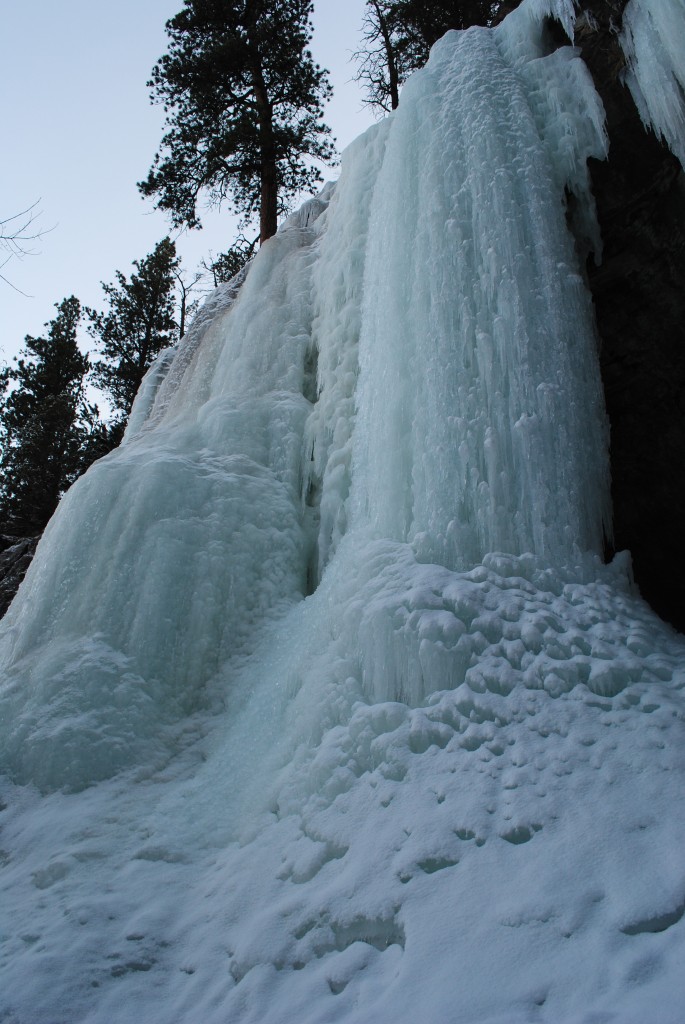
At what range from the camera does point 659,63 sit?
4.49 meters

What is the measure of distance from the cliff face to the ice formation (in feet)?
0.72

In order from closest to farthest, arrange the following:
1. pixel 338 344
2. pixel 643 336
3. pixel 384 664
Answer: pixel 384 664 → pixel 643 336 → pixel 338 344

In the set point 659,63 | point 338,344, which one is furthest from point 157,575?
point 659,63

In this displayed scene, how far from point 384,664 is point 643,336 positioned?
3043 mm

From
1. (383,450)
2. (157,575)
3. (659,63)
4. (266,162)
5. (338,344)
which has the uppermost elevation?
(266,162)

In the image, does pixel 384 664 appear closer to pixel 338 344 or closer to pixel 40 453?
pixel 338 344

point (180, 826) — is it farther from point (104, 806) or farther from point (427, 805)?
point (427, 805)

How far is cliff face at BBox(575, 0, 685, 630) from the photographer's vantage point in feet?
15.2

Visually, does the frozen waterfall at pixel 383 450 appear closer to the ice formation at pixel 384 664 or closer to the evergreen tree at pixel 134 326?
the ice formation at pixel 384 664

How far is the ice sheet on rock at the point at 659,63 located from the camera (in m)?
4.30

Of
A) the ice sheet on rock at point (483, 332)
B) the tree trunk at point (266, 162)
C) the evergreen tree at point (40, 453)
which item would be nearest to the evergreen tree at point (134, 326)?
the evergreen tree at point (40, 453)

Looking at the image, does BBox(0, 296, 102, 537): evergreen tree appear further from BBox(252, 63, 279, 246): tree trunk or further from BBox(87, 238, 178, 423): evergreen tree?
BBox(252, 63, 279, 246): tree trunk

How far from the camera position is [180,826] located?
3.71 meters

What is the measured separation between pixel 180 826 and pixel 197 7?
11.6 metres
